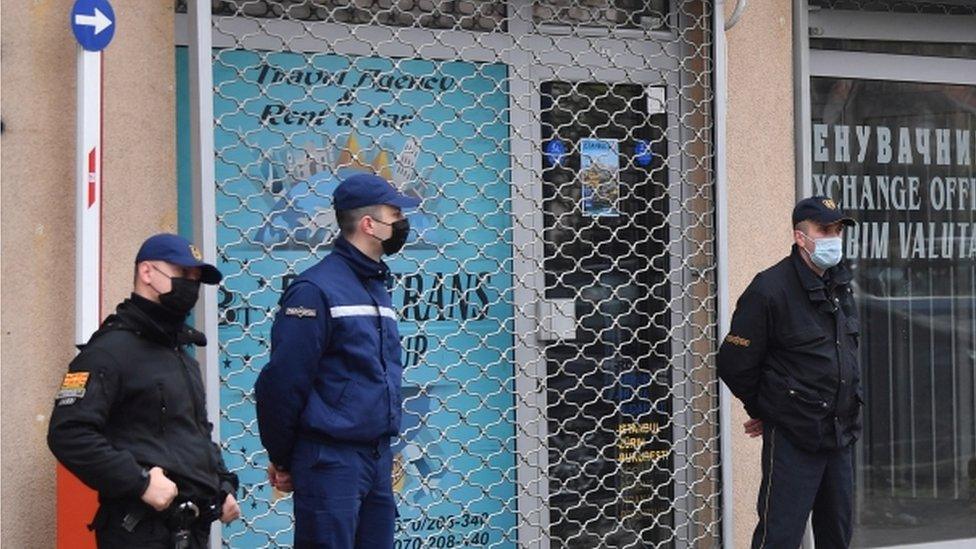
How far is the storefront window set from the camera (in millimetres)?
8141

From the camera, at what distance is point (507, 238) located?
6.98 meters

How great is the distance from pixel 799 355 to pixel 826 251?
1.47 ft

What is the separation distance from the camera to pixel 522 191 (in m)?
6.97

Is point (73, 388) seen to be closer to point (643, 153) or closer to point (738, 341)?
point (738, 341)

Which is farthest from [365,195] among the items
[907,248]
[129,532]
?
[907,248]

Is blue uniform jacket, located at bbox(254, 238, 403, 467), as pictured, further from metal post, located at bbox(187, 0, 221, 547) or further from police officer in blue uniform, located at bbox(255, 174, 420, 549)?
metal post, located at bbox(187, 0, 221, 547)

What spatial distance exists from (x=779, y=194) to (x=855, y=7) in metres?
1.29

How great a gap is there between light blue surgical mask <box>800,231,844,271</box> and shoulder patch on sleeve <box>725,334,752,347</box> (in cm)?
44

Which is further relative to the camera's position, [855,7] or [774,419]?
[855,7]

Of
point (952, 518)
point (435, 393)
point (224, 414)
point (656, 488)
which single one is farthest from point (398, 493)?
Answer: point (952, 518)

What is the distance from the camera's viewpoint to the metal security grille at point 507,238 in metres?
6.43

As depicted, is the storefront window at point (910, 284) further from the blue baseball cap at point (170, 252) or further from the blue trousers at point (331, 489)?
the blue baseball cap at point (170, 252)

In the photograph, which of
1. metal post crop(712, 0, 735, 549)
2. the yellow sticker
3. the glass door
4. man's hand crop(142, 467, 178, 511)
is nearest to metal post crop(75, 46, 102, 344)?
the yellow sticker

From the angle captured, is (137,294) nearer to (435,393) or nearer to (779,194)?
(435,393)
